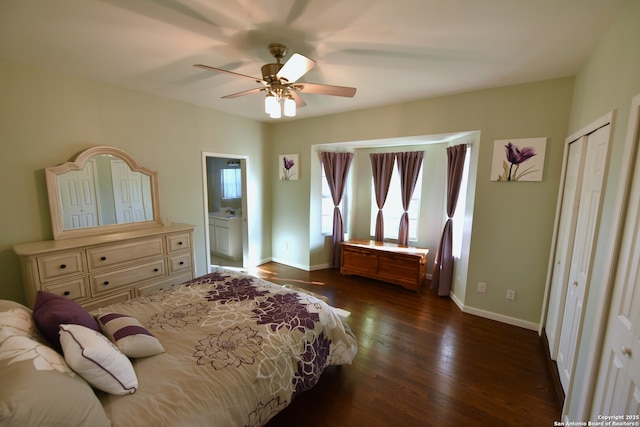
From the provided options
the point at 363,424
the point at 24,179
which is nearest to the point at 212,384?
the point at 363,424

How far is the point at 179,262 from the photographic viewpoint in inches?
119

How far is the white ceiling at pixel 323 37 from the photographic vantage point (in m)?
1.46

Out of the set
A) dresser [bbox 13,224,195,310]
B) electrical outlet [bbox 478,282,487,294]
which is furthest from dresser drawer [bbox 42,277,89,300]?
electrical outlet [bbox 478,282,487,294]

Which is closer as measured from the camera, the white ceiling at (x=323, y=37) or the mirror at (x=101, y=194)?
the white ceiling at (x=323, y=37)

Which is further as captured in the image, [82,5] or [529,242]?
[529,242]

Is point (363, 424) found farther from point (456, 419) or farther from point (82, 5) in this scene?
point (82, 5)

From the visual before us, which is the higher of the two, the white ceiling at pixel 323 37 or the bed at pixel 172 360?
the white ceiling at pixel 323 37

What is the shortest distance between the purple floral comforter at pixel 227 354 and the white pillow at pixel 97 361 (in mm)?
57

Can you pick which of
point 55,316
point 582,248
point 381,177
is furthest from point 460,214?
point 55,316

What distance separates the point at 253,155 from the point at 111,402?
12.1ft

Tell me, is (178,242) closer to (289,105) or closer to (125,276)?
(125,276)

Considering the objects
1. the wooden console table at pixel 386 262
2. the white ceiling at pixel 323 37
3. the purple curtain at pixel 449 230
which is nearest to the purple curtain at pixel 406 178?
the wooden console table at pixel 386 262

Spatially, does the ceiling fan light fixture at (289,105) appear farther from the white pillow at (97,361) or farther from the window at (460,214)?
the window at (460,214)

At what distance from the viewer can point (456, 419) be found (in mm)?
1681
